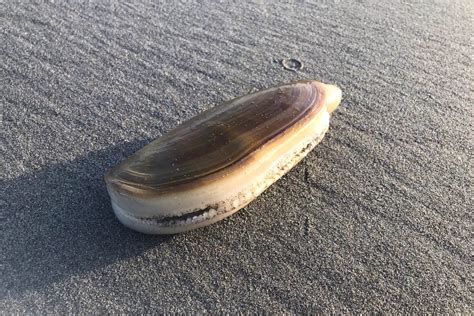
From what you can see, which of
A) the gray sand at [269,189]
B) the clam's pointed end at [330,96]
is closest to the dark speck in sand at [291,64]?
the gray sand at [269,189]

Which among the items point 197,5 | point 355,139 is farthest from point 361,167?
point 197,5

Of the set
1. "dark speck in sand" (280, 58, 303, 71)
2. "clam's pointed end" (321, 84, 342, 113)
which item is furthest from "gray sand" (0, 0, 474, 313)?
"clam's pointed end" (321, 84, 342, 113)

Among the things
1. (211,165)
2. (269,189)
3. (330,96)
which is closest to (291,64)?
(330,96)

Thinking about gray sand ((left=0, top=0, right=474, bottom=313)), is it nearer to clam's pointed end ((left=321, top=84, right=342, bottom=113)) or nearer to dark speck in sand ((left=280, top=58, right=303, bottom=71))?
dark speck in sand ((left=280, top=58, right=303, bottom=71))

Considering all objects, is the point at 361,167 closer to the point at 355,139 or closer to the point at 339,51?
the point at 355,139

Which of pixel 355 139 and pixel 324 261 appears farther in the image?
pixel 355 139

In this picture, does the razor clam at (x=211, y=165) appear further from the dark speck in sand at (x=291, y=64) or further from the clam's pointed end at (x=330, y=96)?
the dark speck in sand at (x=291, y=64)

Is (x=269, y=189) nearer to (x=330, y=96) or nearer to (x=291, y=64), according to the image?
(x=330, y=96)
